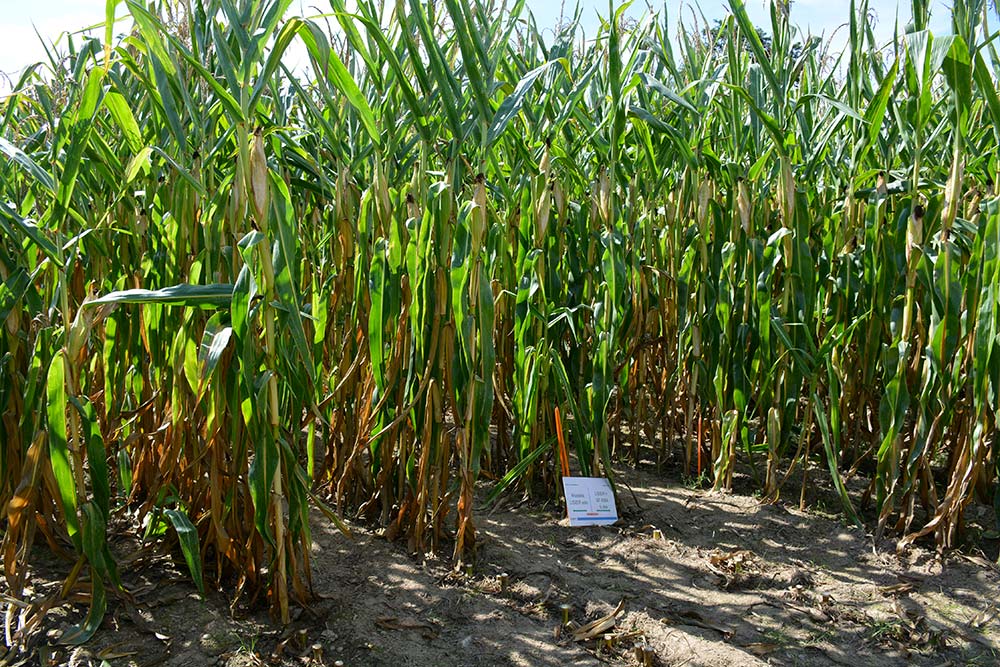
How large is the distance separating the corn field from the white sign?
11 centimetres

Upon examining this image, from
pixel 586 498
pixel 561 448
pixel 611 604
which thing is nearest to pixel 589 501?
pixel 586 498

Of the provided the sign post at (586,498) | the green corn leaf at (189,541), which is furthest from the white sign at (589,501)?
the green corn leaf at (189,541)

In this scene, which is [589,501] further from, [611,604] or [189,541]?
[189,541]

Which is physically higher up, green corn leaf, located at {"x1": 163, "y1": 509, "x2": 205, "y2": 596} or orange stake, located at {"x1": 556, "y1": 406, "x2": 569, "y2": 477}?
orange stake, located at {"x1": 556, "y1": 406, "x2": 569, "y2": 477}

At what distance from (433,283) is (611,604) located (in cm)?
82

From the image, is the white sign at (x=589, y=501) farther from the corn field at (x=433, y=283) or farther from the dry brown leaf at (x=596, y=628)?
the dry brown leaf at (x=596, y=628)

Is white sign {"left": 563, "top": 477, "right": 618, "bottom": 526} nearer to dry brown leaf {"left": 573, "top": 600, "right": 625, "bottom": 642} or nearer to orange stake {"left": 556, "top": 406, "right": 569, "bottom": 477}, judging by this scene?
orange stake {"left": 556, "top": 406, "right": 569, "bottom": 477}

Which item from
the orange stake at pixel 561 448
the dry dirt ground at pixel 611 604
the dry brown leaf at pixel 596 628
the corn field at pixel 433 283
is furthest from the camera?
the orange stake at pixel 561 448

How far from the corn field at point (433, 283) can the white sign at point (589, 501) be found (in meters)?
0.11

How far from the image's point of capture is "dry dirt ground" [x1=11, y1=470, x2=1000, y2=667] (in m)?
1.62

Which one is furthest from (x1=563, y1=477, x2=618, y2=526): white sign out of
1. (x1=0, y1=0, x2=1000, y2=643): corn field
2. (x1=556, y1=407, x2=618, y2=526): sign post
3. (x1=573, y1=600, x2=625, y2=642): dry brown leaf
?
(x1=573, y1=600, x2=625, y2=642): dry brown leaf

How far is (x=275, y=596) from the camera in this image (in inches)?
63.5

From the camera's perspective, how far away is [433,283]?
5.69ft

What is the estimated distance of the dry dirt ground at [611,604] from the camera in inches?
63.9
